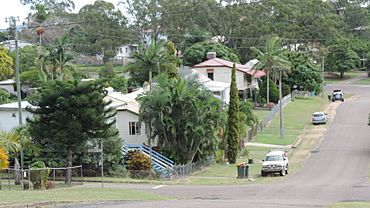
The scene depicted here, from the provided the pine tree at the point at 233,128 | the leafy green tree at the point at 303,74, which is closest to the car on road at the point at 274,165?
the pine tree at the point at 233,128

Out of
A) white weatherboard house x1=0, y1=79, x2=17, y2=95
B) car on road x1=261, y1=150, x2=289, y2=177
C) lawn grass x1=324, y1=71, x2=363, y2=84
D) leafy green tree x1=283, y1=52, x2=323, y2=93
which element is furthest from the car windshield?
lawn grass x1=324, y1=71, x2=363, y2=84

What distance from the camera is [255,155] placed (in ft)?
185

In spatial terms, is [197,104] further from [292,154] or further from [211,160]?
[292,154]

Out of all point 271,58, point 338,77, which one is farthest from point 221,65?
point 338,77

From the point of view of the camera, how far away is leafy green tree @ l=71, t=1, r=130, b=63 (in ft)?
439

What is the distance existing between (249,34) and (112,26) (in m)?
26.6

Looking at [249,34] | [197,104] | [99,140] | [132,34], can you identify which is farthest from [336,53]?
[99,140]

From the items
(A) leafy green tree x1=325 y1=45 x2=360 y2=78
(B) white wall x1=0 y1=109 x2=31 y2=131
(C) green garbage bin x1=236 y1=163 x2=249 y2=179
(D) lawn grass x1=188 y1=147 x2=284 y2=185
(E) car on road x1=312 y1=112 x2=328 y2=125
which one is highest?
(A) leafy green tree x1=325 y1=45 x2=360 y2=78

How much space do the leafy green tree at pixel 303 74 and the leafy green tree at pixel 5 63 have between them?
126ft

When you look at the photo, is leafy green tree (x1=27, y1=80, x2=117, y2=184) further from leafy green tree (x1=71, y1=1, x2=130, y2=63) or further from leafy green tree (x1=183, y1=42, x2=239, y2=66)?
leafy green tree (x1=71, y1=1, x2=130, y2=63)

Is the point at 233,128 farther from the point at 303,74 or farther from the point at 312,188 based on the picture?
the point at 303,74

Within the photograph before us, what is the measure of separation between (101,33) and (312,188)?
337 feet

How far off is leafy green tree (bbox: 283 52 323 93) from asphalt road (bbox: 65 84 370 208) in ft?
115

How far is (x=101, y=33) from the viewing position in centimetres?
13475
